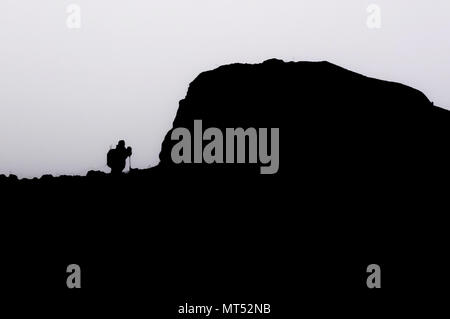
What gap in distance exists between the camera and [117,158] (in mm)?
23953

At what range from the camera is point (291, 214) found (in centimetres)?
1725

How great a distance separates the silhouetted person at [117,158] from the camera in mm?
23938

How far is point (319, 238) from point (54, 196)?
410 inches

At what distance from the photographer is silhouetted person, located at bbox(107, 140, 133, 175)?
23.9 meters
